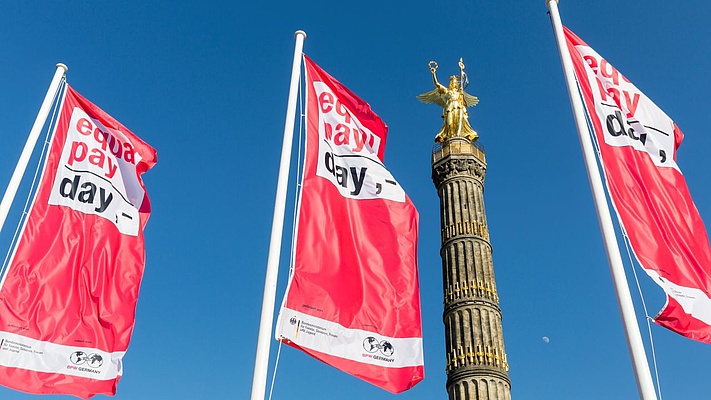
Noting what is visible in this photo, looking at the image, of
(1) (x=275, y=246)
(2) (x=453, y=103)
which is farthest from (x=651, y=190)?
(2) (x=453, y=103)

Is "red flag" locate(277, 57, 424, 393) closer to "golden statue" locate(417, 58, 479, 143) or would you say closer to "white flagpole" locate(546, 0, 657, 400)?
"white flagpole" locate(546, 0, 657, 400)

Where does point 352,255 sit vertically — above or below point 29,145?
below

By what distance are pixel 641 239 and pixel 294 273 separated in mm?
4610

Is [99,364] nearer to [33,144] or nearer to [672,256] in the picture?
[33,144]

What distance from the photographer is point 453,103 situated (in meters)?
33.9

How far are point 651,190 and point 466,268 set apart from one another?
17.5m

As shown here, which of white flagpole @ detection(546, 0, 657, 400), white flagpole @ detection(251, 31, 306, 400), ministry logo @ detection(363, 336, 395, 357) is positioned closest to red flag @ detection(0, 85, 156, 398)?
white flagpole @ detection(251, 31, 306, 400)

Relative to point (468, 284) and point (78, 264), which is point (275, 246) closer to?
point (78, 264)

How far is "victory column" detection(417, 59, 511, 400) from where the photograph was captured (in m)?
24.9

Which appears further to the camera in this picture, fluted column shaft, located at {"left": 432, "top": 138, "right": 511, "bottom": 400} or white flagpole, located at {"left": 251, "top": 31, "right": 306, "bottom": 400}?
fluted column shaft, located at {"left": 432, "top": 138, "right": 511, "bottom": 400}

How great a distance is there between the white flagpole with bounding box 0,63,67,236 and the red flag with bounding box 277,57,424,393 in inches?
180

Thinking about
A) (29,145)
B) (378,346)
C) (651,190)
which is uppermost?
(29,145)

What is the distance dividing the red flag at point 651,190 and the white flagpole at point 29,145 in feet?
28.7

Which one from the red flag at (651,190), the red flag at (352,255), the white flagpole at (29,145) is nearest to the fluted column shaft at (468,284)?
the red flag at (651,190)
